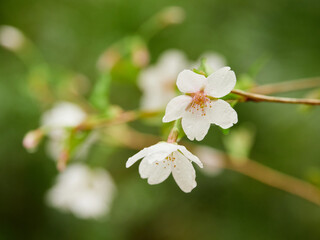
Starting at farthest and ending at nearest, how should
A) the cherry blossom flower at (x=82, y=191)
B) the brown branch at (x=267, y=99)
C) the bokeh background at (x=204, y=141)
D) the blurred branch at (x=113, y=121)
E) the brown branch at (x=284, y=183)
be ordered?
1. the bokeh background at (x=204, y=141)
2. the cherry blossom flower at (x=82, y=191)
3. the brown branch at (x=284, y=183)
4. the blurred branch at (x=113, y=121)
5. the brown branch at (x=267, y=99)

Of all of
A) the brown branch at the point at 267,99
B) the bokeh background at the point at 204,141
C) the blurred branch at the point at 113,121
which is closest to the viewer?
the brown branch at the point at 267,99

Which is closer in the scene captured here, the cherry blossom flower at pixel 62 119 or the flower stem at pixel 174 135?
the flower stem at pixel 174 135

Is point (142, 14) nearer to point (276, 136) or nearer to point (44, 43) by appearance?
point (44, 43)

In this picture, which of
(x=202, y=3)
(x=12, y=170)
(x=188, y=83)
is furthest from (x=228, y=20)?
(x=188, y=83)

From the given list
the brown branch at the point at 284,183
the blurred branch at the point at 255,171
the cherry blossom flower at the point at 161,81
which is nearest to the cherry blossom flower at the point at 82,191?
the blurred branch at the point at 255,171

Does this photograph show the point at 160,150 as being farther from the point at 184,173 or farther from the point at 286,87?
the point at 286,87

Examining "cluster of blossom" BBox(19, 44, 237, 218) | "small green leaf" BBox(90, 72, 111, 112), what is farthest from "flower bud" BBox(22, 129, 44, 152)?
"small green leaf" BBox(90, 72, 111, 112)

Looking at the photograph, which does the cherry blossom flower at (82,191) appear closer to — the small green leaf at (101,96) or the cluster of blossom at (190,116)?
the small green leaf at (101,96)

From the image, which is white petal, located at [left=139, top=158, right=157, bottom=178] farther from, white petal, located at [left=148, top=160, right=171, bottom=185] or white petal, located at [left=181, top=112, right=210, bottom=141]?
white petal, located at [left=181, top=112, right=210, bottom=141]
